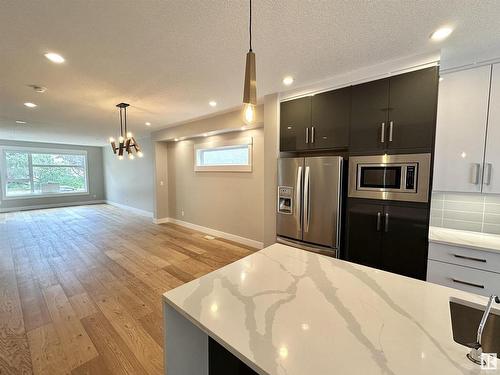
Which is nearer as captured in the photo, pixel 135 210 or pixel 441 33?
pixel 441 33

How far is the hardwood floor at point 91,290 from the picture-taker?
1.71m

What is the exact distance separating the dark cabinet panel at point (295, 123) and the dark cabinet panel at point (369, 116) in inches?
21.6

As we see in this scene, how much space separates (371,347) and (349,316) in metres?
0.16

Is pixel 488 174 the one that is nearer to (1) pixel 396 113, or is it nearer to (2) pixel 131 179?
(1) pixel 396 113

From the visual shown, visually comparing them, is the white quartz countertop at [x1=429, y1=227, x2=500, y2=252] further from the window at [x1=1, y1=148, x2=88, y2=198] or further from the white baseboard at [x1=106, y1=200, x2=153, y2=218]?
the window at [x1=1, y1=148, x2=88, y2=198]

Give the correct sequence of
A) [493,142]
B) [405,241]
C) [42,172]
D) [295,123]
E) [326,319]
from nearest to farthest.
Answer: [326,319] → [493,142] → [405,241] → [295,123] → [42,172]

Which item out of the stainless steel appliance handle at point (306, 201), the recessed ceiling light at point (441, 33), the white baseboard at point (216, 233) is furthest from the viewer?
the white baseboard at point (216, 233)

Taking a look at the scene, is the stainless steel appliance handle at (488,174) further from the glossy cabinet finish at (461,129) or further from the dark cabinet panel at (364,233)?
the dark cabinet panel at (364,233)

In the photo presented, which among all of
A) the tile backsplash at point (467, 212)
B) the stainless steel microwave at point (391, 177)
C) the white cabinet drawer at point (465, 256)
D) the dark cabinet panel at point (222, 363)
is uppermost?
the stainless steel microwave at point (391, 177)

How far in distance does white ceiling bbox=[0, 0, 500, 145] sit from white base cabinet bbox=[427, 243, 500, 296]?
69.5 inches

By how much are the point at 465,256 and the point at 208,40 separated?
2900 mm

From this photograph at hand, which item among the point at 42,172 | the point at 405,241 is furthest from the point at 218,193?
the point at 42,172

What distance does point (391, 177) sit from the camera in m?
2.21

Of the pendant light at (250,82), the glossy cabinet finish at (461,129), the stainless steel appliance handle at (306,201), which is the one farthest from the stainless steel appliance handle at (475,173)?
the pendant light at (250,82)
